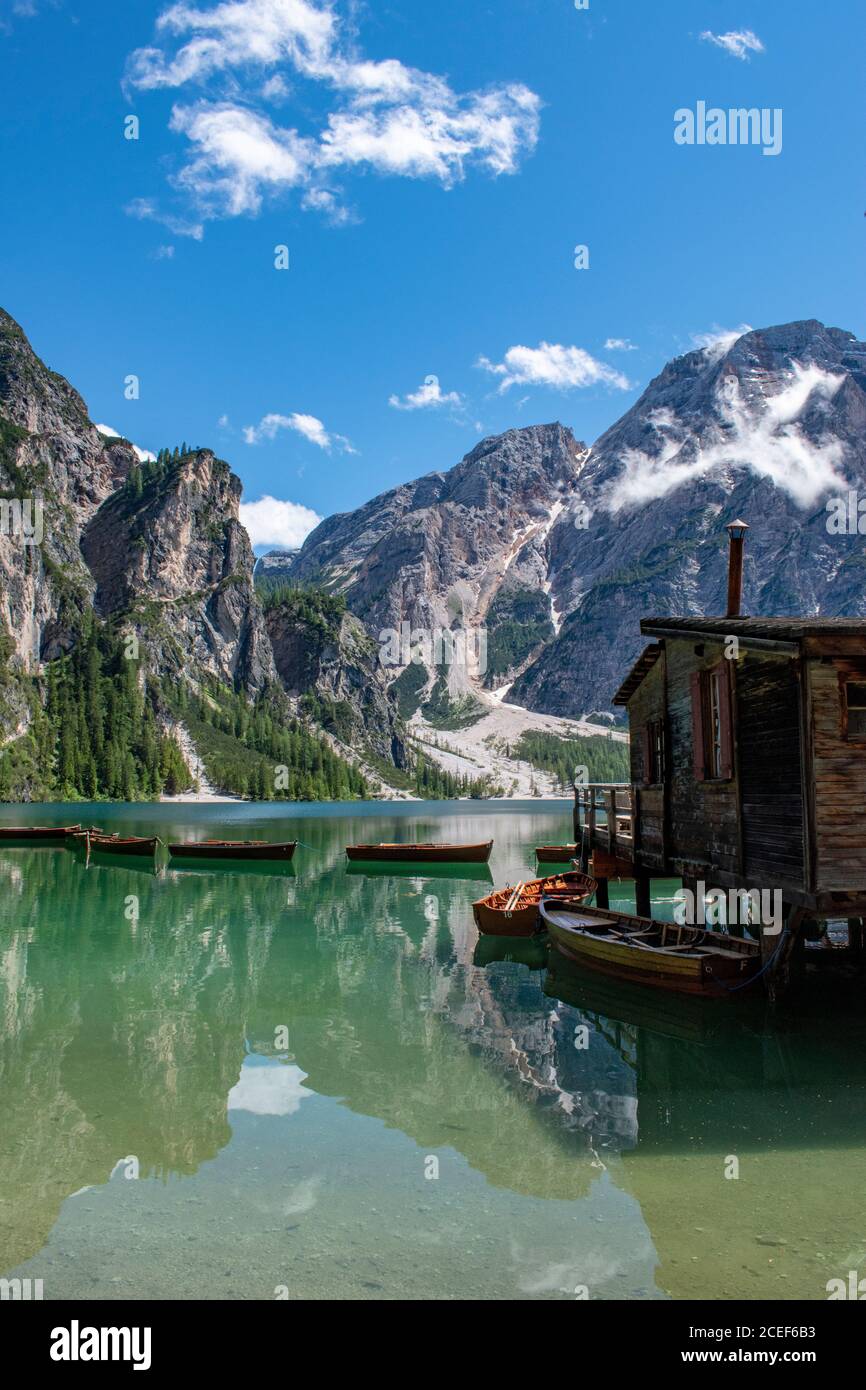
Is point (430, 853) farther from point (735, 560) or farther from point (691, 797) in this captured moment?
point (735, 560)

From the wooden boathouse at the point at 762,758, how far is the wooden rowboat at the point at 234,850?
39443 millimetres

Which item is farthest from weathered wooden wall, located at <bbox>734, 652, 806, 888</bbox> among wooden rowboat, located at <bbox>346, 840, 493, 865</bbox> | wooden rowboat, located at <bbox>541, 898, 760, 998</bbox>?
wooden rowboat, located at <bbox>346, 840, 493, 865</bbox>

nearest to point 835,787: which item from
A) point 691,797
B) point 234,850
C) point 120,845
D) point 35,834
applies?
point 691,797

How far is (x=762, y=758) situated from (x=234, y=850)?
5036 centimetres

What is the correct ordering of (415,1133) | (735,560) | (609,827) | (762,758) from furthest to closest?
(609,827), (735,560), (762,758), (415,1133)

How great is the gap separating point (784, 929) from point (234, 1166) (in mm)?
12085

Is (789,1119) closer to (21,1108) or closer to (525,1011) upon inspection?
(525,1011)

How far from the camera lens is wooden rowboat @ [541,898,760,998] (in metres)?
19.1

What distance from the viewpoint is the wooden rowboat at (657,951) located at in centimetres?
1908

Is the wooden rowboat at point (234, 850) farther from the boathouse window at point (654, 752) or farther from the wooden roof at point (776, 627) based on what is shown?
the wooden roof at point (776, 627)

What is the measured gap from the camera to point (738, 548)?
23359mm

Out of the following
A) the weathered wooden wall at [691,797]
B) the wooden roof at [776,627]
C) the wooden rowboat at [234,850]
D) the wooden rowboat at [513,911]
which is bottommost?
the wooden rowboat at [234,850]

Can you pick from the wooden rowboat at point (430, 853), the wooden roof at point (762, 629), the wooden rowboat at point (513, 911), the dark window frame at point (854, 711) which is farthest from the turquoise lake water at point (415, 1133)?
the wooden rowboat at point (430, 853)

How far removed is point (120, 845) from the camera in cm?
6438
